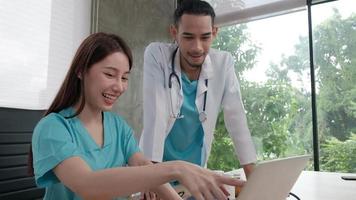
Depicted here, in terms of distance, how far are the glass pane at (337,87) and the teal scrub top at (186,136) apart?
1.57m

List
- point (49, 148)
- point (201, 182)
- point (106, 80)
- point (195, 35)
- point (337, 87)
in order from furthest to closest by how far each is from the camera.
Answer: point (337, 87), point (195, 35), point (106, 80), point (49, 148), point (201, 182)

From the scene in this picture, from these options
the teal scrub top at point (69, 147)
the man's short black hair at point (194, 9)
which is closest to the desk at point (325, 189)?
the teal scrub top at point (69, 147)

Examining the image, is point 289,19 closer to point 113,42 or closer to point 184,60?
point 184,60

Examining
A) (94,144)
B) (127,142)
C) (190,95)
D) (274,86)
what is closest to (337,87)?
(274,86)

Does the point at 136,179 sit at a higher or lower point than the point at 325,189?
higher

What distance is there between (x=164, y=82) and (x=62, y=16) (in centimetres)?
129

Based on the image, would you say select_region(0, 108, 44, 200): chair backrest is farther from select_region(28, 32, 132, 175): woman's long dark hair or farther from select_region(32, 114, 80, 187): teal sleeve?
select_region(32, 114, 80, 187): teal sleeve

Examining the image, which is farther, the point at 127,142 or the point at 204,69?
the point at 204,69

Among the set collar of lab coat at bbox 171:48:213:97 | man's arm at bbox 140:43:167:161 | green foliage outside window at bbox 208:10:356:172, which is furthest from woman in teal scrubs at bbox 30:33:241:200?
green foliage outside window at bbox 208:10:356:172

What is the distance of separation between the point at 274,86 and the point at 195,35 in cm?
177

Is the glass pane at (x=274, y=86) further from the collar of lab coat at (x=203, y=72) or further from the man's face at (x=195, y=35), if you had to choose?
the man's face at (x=195, y=35)

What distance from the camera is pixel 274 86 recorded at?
288 centimetres

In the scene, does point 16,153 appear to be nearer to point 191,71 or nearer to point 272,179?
point 191,71

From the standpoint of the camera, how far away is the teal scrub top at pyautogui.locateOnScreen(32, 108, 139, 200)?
781 millimetres
